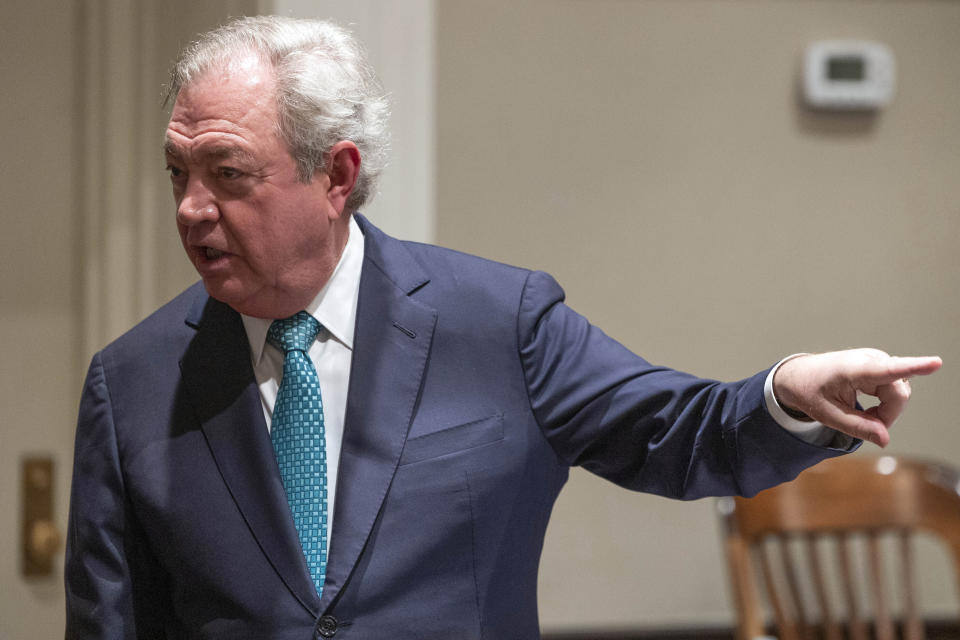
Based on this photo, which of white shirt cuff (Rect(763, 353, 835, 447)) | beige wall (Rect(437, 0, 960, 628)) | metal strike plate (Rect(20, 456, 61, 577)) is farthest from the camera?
beige wall (Rect(437, 0, 960, 628))

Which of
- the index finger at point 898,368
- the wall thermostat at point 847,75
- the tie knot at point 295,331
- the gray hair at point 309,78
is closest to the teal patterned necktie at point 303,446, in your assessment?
the tie knot at point 295,331

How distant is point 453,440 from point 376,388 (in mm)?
112

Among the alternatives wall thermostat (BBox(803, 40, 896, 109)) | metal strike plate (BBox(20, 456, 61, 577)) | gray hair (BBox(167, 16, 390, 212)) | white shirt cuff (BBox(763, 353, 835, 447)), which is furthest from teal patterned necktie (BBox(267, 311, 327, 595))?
wall thermostat (BBox(803, 40, 896, 109))

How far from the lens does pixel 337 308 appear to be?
133 cm

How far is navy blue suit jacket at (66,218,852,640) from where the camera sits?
1.23m

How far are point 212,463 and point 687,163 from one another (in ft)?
5.48

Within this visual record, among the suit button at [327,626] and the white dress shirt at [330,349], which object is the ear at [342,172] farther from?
the suit button at [327,626]

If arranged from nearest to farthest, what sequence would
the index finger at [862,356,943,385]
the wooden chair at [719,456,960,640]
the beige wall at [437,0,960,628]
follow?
the index finger at [862,356,943,385] → the wooden chair at [719,456,960,640] → the beige wall at [437,0,960,628]

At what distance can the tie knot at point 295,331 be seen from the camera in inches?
51.3

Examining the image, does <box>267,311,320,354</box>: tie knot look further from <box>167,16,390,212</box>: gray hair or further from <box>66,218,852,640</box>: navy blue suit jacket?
<box>167,16,390,212</box>: gray hair

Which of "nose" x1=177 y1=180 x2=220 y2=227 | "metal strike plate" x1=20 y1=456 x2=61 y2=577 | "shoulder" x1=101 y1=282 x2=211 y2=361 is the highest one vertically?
"nose" x1=177 y1=180 x2=220 y2=227

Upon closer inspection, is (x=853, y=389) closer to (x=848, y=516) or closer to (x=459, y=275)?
(x=459, y=275)

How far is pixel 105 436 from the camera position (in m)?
1.31

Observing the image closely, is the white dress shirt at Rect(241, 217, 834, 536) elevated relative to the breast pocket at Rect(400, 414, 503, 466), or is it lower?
elevated
